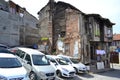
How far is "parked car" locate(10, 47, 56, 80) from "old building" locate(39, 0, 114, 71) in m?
12.4

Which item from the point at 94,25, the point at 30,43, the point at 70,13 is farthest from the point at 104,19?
the point at 30,43

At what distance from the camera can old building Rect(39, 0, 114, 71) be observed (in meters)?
28.1

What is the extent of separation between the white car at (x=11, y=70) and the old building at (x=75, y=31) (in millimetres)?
16336

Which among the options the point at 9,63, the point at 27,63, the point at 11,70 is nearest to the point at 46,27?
the point at 27,63

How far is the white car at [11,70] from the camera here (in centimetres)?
1032

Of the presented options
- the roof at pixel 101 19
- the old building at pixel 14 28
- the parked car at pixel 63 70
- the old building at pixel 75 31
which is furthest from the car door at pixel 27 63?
the roof at pixel 101 19

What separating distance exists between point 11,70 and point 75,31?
18.3 metres

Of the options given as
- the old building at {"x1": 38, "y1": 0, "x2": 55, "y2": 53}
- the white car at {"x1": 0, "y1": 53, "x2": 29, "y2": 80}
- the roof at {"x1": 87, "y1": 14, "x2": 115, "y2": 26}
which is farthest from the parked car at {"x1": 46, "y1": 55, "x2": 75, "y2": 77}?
the roof at {"x1": 87, "y1": 14, "x2": 115, "y2": 26}

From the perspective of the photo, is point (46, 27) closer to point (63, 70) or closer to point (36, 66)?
point (63, 70)

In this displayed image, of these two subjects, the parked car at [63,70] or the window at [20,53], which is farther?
the parked car at [63,70]

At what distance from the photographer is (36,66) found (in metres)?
14.6

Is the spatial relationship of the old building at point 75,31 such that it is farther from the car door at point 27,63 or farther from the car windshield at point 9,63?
the car windshield at point 9,63

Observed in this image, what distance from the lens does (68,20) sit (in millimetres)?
29656

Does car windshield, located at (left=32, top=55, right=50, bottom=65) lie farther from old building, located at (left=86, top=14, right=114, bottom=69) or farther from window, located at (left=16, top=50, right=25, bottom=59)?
old building, located at (left=86, top=14, right=114, bottom=69)
